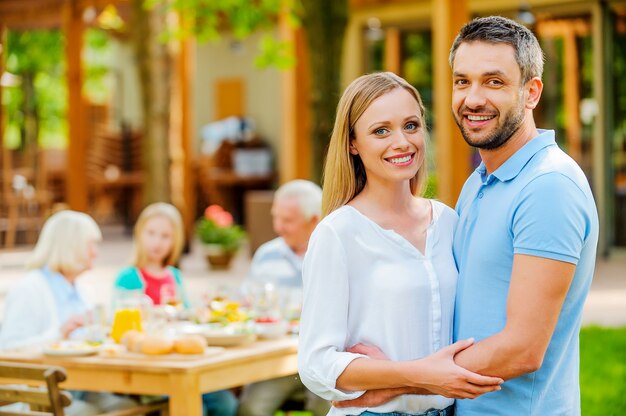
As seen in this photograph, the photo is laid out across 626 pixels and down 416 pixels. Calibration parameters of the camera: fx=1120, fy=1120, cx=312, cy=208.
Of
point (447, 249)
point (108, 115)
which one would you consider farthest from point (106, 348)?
point (108, 115)

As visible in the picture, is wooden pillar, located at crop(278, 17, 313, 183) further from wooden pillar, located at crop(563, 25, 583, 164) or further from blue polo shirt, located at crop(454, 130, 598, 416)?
blue polo shirt, located at crop(454, 130, 598, 416)

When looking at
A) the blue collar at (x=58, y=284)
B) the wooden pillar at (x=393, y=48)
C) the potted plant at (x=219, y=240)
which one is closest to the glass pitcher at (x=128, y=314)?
the blue collar at (x=58, y=284)

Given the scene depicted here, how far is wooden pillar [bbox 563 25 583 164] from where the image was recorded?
13562 mm

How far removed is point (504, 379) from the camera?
242cm

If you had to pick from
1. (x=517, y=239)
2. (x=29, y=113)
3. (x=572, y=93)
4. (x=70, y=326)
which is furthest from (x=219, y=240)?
(x=29, y=113)

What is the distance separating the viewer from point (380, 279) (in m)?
2.61

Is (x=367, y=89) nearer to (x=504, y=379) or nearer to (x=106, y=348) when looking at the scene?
(x=504, y=379)

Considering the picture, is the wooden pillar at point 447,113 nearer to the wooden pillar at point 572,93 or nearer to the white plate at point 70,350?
the wooden pillar at point 572,93

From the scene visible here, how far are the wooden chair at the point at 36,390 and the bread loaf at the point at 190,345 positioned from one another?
0.47 m

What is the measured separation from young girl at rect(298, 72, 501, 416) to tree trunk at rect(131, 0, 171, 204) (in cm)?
933

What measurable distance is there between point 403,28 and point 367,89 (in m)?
12.5

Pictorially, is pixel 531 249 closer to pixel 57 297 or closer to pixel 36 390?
pixel 36 390

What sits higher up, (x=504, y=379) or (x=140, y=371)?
(x=504, y=379)

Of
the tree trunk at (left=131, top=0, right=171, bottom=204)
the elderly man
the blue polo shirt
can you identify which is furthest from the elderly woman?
the tree trunk at (left=131, top=0, right=171, bottom=204)
